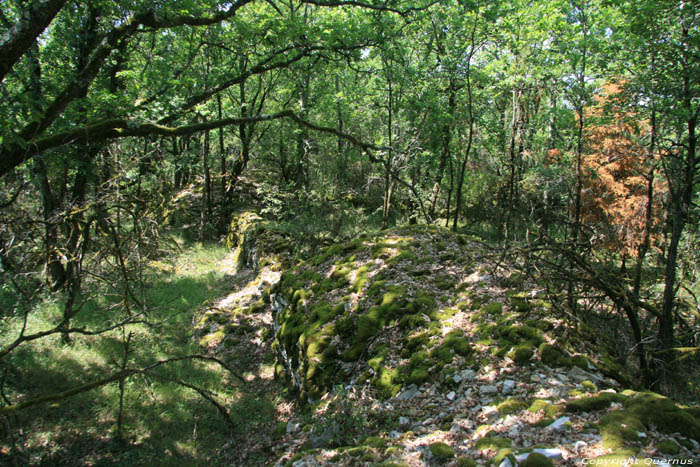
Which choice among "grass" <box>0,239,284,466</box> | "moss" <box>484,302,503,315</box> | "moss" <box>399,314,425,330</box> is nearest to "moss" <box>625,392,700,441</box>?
"moss" <box>484,302,503,315</box>

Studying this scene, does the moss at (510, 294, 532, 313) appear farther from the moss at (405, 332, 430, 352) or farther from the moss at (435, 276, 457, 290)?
the moss at (405, 332, 430, 352)

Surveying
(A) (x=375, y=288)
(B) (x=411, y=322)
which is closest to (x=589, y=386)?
(B) (x=411, y=322)

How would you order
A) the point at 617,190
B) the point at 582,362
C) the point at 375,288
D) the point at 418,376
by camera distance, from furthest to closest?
1. the point at 617,190
2. the point at 375,288
3. the point at 418,376
4. the point at 582,362

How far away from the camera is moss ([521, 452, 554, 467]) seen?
7.58 feet

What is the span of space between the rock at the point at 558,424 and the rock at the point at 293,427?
9.61ft

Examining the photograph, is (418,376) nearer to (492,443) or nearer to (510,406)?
(510,406)

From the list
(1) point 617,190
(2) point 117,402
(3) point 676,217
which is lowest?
(2) point 117,402

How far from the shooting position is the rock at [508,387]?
3.54 m

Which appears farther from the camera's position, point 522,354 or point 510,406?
point 522,354

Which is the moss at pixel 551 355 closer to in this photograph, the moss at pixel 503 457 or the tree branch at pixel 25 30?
the moss at pixel 503 457

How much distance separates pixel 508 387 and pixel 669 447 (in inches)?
53.3

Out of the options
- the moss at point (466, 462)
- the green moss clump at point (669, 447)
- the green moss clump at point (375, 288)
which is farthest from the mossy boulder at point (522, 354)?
the green moss clump at point (375, 288)

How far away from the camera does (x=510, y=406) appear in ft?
10.6

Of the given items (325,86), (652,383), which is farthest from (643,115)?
(325,86)
